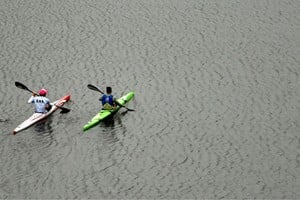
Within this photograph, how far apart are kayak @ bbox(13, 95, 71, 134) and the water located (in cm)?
41

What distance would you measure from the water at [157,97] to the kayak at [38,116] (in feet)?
1.34

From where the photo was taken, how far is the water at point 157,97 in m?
39.5

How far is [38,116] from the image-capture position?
45.8m

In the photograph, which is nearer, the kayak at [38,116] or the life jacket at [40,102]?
the kayak at [38,116]

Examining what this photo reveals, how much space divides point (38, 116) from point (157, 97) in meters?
8.96

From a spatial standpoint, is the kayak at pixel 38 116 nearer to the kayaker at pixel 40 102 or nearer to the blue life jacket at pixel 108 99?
the kayaker at pixel 40 102

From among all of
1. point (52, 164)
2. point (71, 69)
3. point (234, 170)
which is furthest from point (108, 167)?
point (71, 69)

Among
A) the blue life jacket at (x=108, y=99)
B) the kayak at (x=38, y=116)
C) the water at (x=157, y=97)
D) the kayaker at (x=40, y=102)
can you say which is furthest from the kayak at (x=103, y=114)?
the kayaker at (x=40, y=102)

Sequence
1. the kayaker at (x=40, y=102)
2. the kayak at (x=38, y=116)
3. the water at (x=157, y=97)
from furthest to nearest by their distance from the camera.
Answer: the kayaker at (x=40, y=102), the kayak at (x=38, y=116), the water at (x=157, y=97)

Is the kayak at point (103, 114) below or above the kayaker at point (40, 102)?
below

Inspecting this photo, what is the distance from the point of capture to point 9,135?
145 ft

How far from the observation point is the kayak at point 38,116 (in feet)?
146

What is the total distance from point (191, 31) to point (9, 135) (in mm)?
23080

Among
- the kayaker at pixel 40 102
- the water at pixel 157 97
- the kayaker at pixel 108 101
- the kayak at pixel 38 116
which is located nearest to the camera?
the water at pixel 157 97
